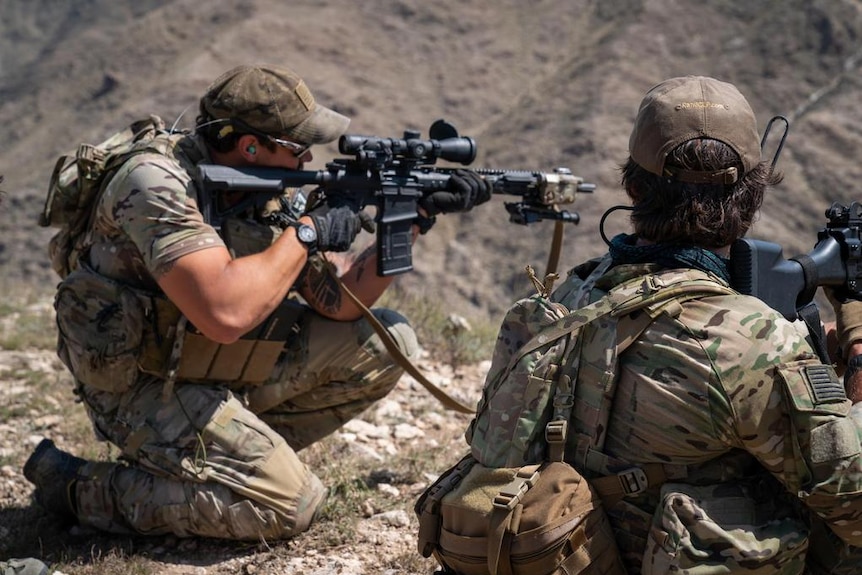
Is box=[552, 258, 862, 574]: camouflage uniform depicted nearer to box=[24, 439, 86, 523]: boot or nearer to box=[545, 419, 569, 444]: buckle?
box=[545, 419, 569, 444]: buckle

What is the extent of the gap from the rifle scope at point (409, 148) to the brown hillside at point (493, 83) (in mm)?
8341

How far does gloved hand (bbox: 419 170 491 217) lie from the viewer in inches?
176

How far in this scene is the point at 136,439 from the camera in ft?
12.8

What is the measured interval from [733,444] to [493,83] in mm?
16597

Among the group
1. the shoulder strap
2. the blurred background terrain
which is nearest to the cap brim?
the shoulder strap

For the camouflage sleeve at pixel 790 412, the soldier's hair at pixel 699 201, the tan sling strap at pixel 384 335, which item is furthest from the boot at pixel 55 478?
the camouflage sleeve at pixel 790 412

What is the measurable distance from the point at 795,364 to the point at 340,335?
237 cm

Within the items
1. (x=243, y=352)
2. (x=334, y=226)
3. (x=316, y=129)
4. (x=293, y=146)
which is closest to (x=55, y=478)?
(x=243, y=352)

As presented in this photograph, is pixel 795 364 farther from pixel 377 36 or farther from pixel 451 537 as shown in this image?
pixel 377 36

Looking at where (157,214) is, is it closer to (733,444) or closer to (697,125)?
(697,125)

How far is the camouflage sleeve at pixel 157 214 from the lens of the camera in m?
3.65

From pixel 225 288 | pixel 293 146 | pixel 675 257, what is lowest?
pixel 225 288

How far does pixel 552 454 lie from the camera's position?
2506 mm

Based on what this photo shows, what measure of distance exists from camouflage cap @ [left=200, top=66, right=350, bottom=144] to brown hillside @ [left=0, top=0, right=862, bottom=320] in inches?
348
